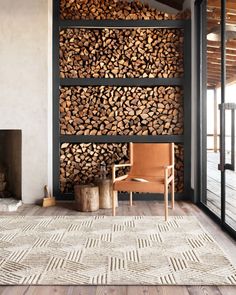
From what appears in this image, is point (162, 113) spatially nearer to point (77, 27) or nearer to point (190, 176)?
point (190, 176)

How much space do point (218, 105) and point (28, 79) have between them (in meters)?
2.26

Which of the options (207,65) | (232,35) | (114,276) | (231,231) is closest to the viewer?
(114,276)

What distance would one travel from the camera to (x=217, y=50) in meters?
3.89

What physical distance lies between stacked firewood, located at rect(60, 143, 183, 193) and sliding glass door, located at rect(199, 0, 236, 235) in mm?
563

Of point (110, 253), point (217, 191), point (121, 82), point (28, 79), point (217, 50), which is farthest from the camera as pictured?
point (217, 191)

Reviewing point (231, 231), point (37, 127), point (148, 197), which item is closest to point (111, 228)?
point (231, 231)

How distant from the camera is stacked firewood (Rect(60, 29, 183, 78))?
469 centimetres

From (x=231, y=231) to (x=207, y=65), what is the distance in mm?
2009

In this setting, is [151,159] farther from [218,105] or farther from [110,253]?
[110,253]

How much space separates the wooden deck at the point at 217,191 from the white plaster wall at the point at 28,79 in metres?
1.95

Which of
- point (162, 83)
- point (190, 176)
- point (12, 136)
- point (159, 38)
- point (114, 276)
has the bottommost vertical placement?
point (114, 276)

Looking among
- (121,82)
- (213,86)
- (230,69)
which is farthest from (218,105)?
(121,82)

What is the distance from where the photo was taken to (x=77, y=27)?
4.68 metres

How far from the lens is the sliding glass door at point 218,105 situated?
341cm
